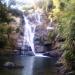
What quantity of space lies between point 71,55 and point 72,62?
0.82 ft

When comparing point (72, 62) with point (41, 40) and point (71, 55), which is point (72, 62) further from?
point (41, 40)

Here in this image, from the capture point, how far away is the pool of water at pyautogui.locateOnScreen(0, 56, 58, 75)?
7844mm

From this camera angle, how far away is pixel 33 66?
8.66 metres

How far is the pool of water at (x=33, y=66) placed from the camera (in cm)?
784

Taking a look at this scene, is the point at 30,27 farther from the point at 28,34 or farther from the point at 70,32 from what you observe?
the point at 70,32

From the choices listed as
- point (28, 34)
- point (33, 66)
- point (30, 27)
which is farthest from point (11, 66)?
point (30, 27)

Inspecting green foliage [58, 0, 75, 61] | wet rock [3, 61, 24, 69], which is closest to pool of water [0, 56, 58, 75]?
wet rock [3, 61, 24, 69]

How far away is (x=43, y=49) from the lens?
31.6 ft

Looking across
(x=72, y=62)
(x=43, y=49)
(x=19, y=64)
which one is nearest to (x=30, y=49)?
(x=43, y=49)

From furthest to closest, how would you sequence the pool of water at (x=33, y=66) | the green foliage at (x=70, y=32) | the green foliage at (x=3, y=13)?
1. the green foliage at (x=3, y=13)
2. the pool of water at (x=33, y=66)
3. the green foliage at (x=70, y=32)

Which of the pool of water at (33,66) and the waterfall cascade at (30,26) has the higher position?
the waterfall cascade at (30,26)

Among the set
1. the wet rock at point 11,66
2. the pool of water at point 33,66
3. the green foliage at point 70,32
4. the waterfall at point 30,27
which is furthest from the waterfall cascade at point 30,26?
the green foliage at point 70,32

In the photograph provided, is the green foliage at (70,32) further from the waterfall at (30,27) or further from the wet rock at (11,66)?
the waterfall at (30,27)

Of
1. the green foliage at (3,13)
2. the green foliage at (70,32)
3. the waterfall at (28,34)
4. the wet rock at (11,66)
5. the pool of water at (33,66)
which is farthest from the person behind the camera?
the waterfall at (28,34)
